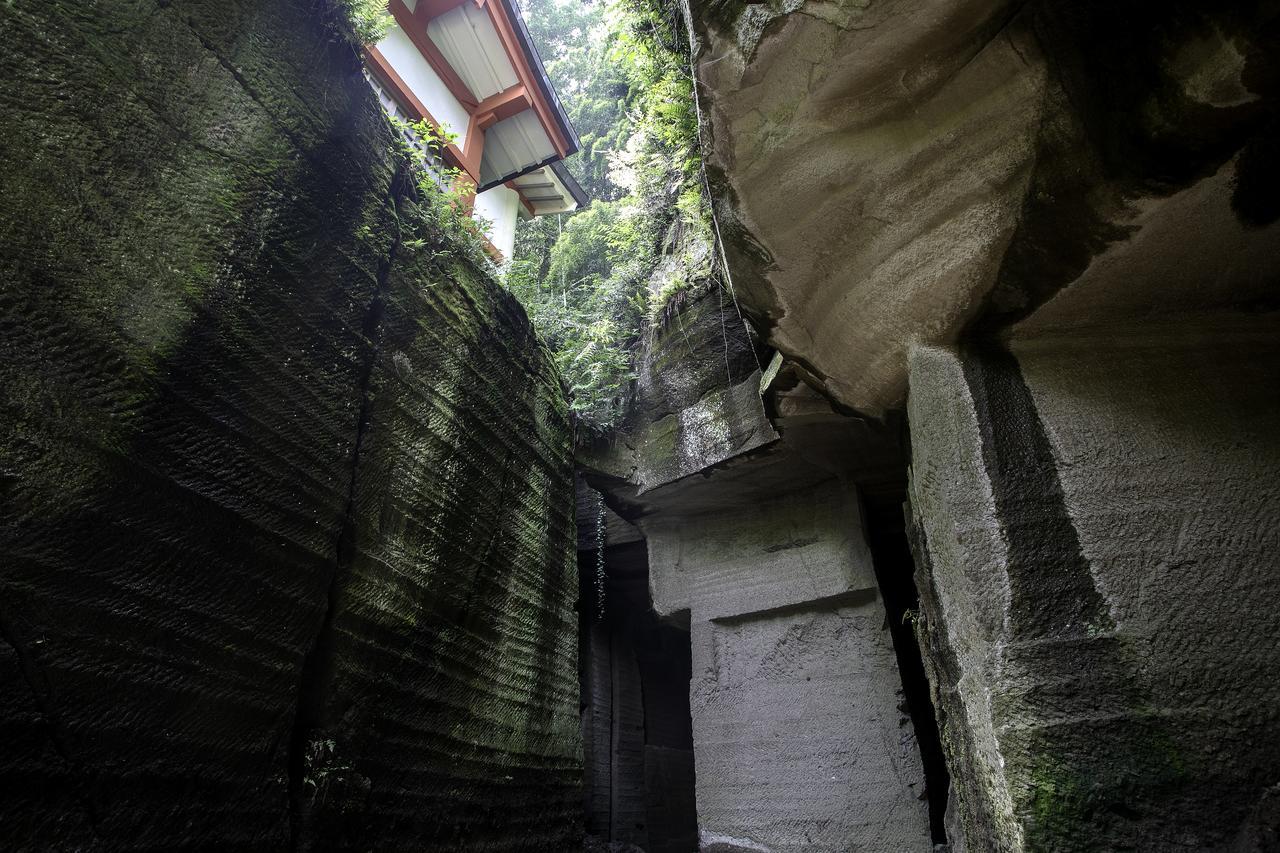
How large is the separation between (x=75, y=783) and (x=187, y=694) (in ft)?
0.96

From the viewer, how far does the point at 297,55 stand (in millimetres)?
2557

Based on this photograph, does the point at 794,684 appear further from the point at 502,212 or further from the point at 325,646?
the point at 502,212

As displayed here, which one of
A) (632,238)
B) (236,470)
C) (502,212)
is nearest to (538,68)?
(502,212)

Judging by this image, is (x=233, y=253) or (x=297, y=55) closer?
(x=233, y=253)

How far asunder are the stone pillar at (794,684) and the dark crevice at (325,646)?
301 cm

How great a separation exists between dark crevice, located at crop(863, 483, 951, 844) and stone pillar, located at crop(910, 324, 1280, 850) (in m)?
1.49

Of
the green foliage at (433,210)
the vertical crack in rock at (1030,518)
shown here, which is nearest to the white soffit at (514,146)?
the green foliage at (433,210)

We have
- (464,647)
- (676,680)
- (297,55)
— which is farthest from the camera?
(676,680)

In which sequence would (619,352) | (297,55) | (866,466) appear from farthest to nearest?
(619,352)
(866,466)
(297,55)

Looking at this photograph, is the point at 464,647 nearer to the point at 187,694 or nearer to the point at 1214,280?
the point at 187,694

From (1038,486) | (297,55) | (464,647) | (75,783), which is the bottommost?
(75,783)

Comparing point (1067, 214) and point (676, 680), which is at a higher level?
point (1067, 214)

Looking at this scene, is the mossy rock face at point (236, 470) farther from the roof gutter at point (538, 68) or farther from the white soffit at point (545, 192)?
the white soffit at point (545, 192)

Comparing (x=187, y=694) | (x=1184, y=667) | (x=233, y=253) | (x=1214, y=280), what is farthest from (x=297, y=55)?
(x=1184, y=667)
